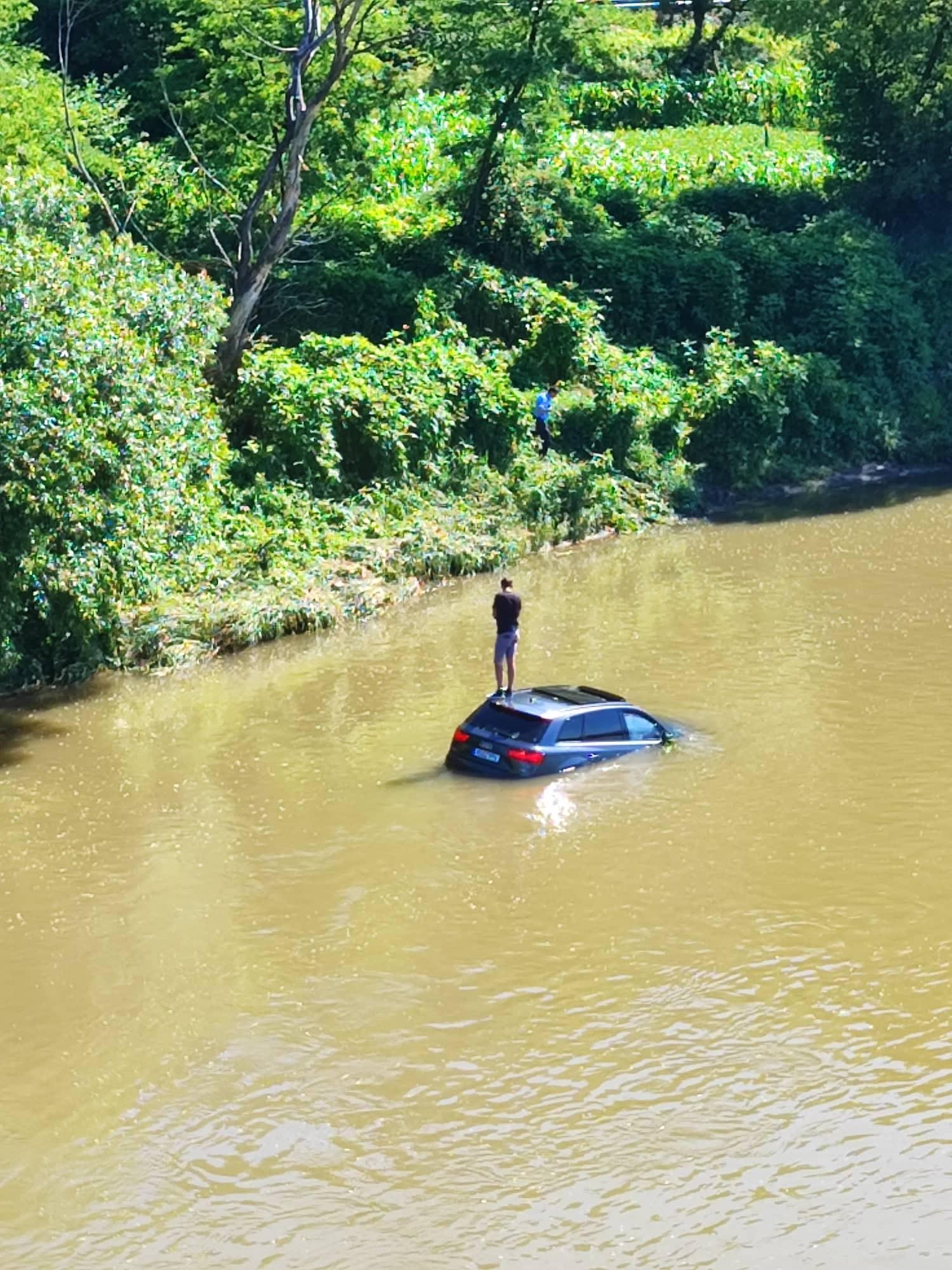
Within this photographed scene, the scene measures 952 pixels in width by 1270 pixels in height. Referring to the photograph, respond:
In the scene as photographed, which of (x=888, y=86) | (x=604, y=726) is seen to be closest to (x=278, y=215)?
(x=604, y=726)

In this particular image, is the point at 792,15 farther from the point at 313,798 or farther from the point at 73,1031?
the point at 73,1031

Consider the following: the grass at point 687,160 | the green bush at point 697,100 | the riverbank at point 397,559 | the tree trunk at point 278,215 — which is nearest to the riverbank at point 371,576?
the riverbank at point 397,559

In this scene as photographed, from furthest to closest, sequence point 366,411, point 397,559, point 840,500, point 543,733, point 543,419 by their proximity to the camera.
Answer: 1. point 840,500
2. point 543,419
3. point 366,411
4. point 397,559
5. point 543,733

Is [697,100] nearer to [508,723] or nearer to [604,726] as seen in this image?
[604,726]

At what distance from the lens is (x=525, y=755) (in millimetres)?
17688

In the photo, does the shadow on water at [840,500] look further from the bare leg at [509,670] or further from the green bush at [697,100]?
the green bush at [697,100]

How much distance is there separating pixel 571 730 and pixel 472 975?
16.3 feet

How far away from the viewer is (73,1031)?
1256 cm

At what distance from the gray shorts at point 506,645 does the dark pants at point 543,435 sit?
1338cm

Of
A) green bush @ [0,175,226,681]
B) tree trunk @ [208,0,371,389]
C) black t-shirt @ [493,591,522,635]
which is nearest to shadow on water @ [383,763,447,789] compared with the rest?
black t-shirt @ [493,591,522,635]

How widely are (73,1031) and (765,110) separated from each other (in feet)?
155

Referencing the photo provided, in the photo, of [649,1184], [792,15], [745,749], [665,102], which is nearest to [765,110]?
[665,102]

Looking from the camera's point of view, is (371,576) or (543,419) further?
(543,419)

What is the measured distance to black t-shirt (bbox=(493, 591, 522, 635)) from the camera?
19.5 m
